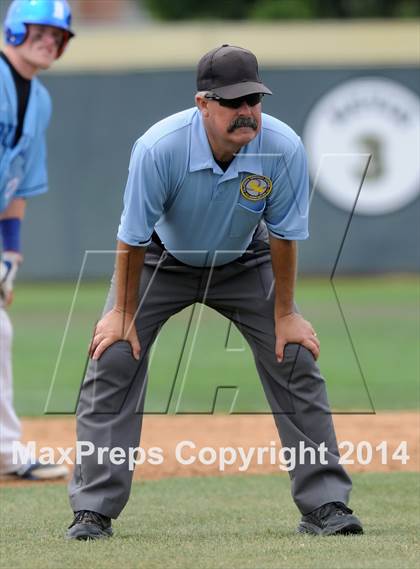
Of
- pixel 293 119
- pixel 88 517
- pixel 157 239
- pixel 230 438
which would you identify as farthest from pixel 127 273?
pixel 293 119

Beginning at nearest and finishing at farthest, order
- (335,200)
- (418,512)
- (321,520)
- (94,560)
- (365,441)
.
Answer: (94,560), (321,520), (418,512), (365,441), (335,200)

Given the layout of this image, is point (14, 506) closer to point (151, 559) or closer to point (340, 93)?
point (151, 559)

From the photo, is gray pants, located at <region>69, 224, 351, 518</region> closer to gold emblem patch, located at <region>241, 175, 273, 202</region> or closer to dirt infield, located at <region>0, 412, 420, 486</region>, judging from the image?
gold emblem patch, located at <region>241, 175, 273, 202</region>

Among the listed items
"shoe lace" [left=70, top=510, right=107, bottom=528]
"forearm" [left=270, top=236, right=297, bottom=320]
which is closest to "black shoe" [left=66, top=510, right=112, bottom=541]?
"shoe lace" [left=70, top=510, right=107, bottom=528]

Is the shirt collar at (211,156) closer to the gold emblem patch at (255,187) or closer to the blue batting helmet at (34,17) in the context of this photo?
the gold emblem patch at (255,187)

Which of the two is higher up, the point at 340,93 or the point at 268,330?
the point at 268,330

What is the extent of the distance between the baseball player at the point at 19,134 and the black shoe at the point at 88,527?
1.82 meters

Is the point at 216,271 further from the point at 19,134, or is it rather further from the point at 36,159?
the point at 36,159

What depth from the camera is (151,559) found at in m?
4.87

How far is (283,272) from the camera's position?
544 cm

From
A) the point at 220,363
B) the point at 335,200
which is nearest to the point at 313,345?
the point at 220,363

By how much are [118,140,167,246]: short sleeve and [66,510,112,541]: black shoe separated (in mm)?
1171

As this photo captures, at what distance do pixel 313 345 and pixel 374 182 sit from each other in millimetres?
14931

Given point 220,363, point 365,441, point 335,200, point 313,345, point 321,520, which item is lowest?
point 335,200
